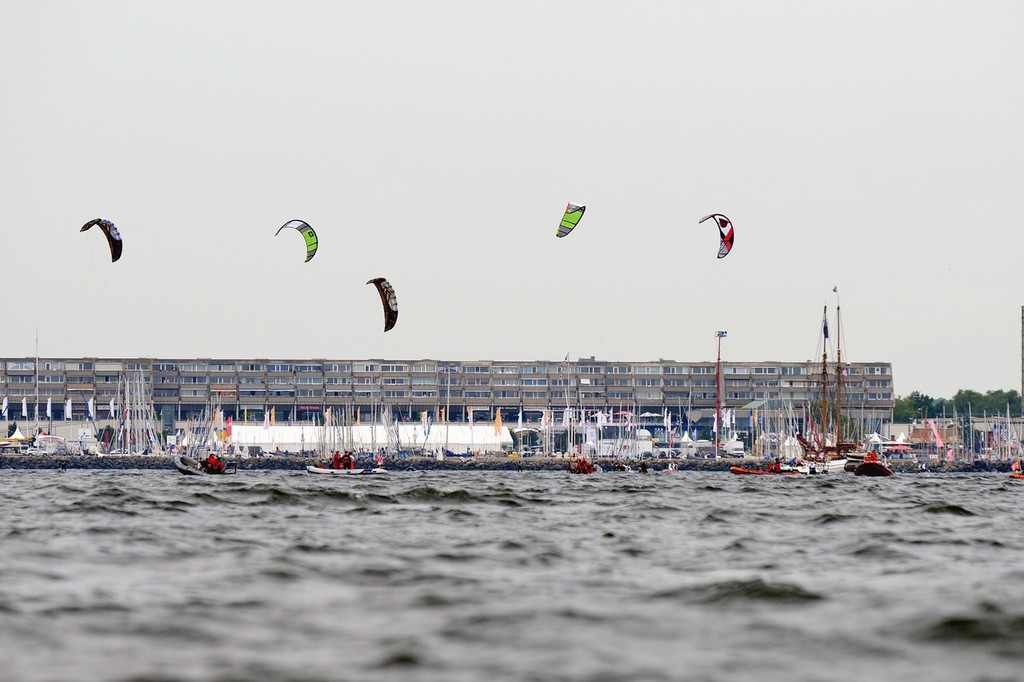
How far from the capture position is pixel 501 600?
1313cm

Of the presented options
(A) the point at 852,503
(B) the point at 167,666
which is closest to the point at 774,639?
(B) the point at 167,666

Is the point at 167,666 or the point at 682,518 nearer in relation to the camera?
the point at 167,666

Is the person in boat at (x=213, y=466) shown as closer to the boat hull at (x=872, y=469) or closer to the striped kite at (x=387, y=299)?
the striped kite at (x=387, y=299)

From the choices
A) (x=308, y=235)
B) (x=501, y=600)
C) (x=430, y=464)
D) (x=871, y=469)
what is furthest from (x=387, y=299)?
(x=430, y=464)

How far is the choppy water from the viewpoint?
981 centimetres

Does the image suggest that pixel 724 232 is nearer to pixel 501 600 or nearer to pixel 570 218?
pixel 570 218

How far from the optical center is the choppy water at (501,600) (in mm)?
9812

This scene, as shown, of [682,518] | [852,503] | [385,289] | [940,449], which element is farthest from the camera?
[940,449]

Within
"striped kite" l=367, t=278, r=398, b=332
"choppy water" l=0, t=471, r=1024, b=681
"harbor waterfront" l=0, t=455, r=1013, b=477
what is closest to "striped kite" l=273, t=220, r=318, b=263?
"striped kite" l=367, t=278, r=398, b=332

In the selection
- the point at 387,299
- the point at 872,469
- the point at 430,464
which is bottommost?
the point at 430,464

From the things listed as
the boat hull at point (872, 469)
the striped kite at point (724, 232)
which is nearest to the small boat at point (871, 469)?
the boat hull at point (872, 469)

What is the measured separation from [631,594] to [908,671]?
430cm

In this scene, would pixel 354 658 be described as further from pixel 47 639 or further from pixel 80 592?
pixel 80 592

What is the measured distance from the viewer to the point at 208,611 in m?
12.0
